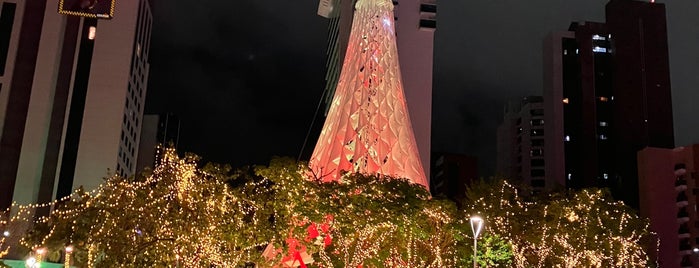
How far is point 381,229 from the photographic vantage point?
976 inches

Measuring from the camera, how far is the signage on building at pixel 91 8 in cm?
3156

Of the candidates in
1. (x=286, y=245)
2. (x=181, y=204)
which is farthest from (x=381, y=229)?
(x=181, y=204)

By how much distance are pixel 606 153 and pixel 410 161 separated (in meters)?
58.7

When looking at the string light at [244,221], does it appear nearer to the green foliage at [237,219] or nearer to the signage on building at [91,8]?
the green foliage at [237,219]

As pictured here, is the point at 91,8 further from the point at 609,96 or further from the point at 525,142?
the point at 525,142

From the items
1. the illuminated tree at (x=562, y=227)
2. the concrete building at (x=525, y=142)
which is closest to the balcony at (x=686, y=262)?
the illuminated tree at (x=562, y=227)

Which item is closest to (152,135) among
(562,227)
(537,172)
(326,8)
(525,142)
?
(326,8)

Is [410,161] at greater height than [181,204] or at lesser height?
greater

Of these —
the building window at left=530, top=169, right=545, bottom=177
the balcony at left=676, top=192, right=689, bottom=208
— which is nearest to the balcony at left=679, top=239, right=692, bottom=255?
the balcony at left=676, top=192, right=689, bottom=208

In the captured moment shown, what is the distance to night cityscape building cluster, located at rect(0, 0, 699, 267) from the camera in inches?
1300

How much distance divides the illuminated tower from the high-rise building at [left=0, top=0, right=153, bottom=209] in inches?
1577

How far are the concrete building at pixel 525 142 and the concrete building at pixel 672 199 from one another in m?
40.7

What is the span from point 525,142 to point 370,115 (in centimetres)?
8468

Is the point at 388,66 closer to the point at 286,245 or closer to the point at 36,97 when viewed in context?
the point at 286,245
